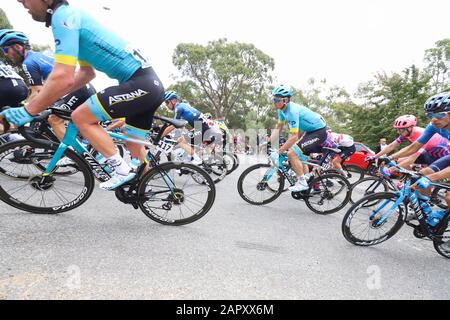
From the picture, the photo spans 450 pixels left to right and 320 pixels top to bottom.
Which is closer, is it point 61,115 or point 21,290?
point 21,290

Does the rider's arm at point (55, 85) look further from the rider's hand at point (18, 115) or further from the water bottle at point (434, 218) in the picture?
the water bottle at point (434, 218)

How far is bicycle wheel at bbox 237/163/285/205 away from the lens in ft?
15.0

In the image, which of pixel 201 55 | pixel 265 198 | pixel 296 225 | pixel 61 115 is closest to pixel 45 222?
pixel 61 115

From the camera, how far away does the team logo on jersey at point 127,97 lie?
2.32 m

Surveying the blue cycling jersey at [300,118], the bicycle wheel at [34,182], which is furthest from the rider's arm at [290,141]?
the bicycle wheel at [34,182]

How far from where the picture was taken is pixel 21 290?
158cm

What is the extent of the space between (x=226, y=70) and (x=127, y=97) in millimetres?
29999

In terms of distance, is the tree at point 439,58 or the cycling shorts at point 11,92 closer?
the cycling shorts at point 11,92

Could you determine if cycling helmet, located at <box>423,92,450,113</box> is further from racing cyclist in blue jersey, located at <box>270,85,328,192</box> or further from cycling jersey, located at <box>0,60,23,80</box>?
cycling jersey, located at <box>0,60,23,80</box>

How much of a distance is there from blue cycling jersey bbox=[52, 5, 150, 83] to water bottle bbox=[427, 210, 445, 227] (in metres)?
3.58

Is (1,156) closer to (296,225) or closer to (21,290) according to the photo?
(21,290)

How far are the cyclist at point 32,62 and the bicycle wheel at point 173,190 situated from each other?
75.6 inches

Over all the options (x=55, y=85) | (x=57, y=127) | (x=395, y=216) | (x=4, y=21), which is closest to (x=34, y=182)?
(x=57, y=127)
